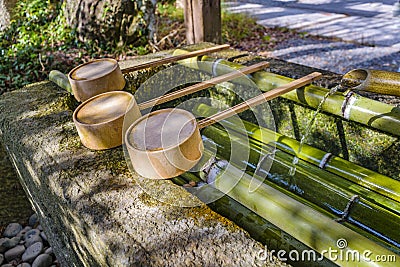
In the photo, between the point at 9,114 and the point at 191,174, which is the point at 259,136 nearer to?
the point at 191,174

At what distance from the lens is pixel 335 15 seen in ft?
25.0

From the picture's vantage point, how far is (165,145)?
1.27 m

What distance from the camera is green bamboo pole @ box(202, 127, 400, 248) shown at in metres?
1.51

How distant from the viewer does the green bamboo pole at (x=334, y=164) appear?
162cm

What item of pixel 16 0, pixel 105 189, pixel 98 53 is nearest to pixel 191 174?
pixel 105 189

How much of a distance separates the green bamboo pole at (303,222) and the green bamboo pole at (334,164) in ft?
2.19

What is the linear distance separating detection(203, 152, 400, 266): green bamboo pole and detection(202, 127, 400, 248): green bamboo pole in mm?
559

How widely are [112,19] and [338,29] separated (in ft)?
14.7

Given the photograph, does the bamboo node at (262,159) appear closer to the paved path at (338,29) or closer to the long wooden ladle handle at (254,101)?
the long wooden ladle handle at (254,101)

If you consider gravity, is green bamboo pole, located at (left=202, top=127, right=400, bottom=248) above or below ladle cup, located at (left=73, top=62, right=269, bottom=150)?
below

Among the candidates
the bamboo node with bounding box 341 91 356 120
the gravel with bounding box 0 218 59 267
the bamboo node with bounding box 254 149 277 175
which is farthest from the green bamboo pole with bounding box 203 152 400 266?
the gravel with bounding box 0 218 59 267

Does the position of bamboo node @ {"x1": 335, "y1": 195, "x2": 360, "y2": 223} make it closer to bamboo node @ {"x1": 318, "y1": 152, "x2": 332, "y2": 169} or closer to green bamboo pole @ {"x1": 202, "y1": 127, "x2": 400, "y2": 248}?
green bamboo pole @ {"x1": 202, "y1": 127, "x2": 400, "y2": 248}

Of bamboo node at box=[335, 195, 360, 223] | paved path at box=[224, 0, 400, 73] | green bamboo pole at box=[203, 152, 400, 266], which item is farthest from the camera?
paved path at box=[224, 0, 400, 73]

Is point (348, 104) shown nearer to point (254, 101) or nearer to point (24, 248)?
point (254, 101)
